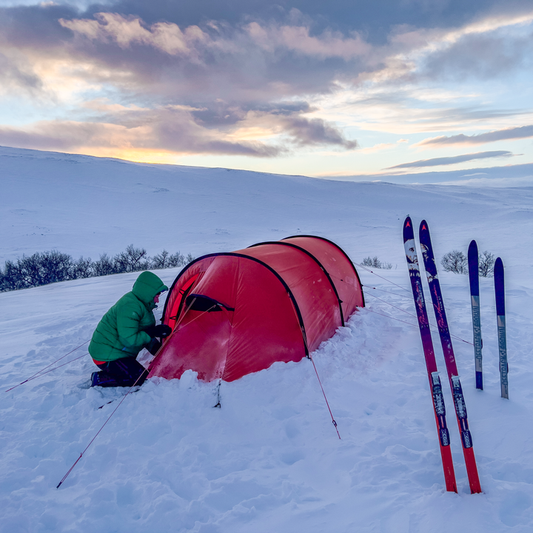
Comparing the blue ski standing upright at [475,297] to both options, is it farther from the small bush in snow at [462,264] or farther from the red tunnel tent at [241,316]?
the small bush in snow at [462,264]

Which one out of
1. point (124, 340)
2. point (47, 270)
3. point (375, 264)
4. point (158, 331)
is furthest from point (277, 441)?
point (47, 270)

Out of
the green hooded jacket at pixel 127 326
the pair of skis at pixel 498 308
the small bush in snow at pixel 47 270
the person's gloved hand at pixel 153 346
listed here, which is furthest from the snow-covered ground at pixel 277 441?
the small bush in snow at pixel 47 270

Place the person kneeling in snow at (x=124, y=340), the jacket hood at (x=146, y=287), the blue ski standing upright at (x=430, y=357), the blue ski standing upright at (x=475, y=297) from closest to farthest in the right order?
the blue ski standing upright at (x=430, y=357)
the blue ski standing upright at (x=475, y=297)
the person kneeling in snow at (x=124, y=340)
the jacket hood at (x=146, y=287)

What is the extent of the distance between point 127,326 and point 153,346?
0.46m

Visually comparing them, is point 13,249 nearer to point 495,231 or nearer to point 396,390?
point 396,390

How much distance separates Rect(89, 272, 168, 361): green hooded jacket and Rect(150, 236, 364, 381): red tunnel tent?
0.36 metres

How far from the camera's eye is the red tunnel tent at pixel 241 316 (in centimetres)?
433

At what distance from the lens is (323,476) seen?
117 inches

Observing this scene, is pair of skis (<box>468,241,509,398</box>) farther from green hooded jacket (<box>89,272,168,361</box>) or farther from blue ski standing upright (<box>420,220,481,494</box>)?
green hooded jacket (<box>89,272,168,361</box>)

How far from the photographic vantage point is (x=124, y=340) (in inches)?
169

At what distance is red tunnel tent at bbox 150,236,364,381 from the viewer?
14.2 ft

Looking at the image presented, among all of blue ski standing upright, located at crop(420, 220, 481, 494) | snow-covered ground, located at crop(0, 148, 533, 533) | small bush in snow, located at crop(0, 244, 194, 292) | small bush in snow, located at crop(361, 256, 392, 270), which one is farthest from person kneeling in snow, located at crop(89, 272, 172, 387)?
small bush in snow, located at crop(361, 256, 392, 270)

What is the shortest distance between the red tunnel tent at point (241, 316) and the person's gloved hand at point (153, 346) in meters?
0.17

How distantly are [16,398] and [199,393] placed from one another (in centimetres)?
207
